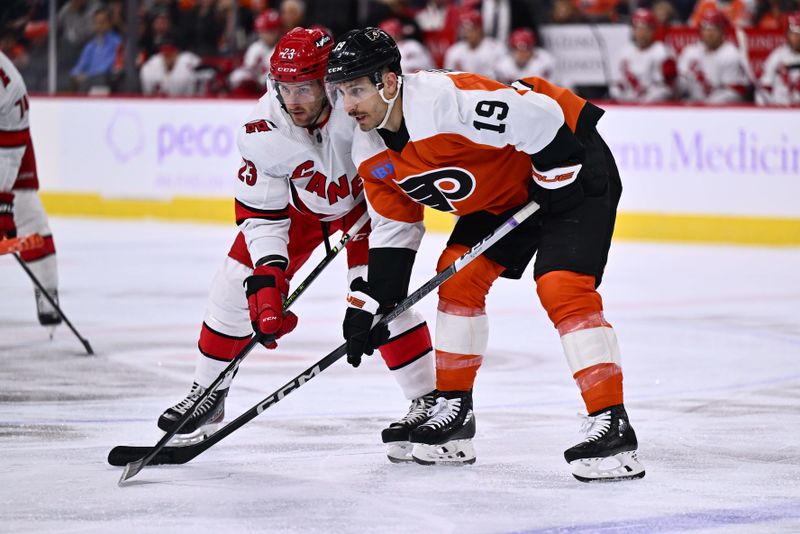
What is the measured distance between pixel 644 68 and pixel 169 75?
332cm

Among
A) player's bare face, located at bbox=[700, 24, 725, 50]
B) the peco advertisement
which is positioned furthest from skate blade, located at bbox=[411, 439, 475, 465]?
player's bare face, located at bbox=[700, 24, 725, 50]

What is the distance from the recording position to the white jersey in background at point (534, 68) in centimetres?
925

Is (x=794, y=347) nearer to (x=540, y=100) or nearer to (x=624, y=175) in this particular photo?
(x=540, y=100)

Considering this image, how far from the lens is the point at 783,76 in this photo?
845 centimetres

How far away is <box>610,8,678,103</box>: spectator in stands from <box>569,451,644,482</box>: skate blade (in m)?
5.98

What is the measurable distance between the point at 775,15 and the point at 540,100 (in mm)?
6323

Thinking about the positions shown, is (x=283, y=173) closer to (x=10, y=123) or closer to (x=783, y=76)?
(x=10, y=123)

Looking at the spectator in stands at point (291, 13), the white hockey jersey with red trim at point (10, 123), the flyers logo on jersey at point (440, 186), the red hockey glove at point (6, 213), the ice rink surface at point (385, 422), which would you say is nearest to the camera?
the ice rink surface at point (385, 422)

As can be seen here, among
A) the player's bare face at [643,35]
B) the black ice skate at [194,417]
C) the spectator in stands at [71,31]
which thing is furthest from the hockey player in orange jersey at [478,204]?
the spectator in stands at [71,31]

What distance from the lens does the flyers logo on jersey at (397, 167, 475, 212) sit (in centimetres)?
313

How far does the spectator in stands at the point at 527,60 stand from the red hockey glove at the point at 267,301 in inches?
239

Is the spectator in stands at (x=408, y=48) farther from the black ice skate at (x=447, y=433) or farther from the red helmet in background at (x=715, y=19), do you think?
the black ice skate at (x=447, y=433)

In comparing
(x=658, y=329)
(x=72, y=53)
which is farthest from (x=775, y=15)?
(x=72, y=53)

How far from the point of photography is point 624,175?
8625 mm
